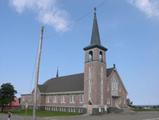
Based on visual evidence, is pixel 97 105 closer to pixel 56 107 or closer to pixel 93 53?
pixel 93 53

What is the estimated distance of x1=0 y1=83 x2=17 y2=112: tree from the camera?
221ft

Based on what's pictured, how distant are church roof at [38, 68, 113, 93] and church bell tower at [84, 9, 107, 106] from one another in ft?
13.3

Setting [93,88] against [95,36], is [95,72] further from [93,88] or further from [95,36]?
[95,36]

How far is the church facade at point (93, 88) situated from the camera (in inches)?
2224

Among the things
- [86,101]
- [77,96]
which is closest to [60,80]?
[77,96]

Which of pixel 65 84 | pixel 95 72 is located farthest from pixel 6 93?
pixel 95 72

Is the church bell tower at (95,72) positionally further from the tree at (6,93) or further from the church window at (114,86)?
the tree at (6,93)

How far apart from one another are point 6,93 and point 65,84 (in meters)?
14.6

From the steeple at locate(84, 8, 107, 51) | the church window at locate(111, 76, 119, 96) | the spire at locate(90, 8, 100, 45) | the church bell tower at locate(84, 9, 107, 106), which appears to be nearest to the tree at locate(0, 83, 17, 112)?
the church bell tower at locate(84, 9, 107, 106)

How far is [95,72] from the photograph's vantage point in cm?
5653

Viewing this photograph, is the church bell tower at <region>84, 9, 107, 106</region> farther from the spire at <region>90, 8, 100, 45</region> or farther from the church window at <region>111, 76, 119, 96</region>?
the church window at <region>111, 76, 119, 96</region>

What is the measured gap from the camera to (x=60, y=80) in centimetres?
7519

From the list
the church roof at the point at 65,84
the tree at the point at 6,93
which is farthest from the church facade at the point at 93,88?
the tree at the point at 6,93

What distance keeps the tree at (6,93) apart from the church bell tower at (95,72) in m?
20.6
